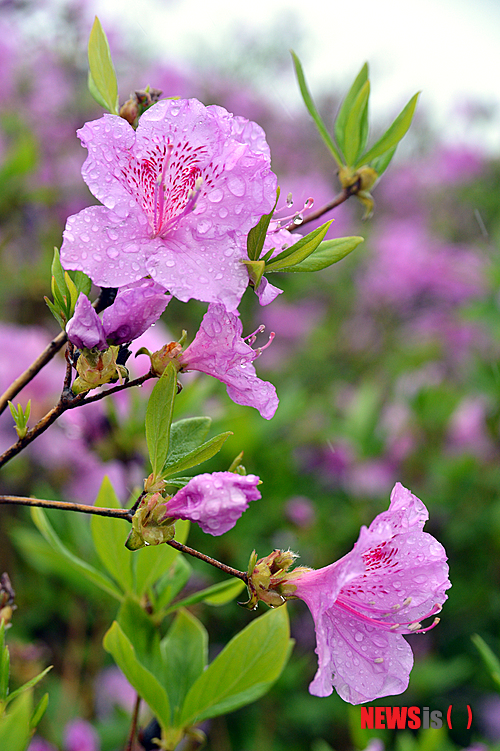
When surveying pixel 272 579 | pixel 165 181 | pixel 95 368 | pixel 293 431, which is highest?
pixel 165 181

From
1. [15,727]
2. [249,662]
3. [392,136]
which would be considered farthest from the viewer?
[392,136]

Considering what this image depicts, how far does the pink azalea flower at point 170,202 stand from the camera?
0.55 meters

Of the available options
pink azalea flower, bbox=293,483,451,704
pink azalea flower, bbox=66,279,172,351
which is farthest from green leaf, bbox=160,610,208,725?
pink azalea flower, bbox=66,279,172,351

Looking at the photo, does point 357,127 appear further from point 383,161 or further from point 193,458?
point 193,458

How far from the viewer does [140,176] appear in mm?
645

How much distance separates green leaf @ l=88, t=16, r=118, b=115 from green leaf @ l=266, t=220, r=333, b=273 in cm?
27

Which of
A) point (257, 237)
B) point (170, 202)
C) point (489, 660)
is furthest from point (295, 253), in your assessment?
point (489, 660)

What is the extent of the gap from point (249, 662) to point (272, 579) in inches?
6.8

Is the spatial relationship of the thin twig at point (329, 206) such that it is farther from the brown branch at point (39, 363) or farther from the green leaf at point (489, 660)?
the green leaf at point (489, 660)

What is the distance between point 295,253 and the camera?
60cm

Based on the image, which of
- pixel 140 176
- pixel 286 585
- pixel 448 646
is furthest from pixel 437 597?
pixel 448 646

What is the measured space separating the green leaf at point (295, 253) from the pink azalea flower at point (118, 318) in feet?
0.37

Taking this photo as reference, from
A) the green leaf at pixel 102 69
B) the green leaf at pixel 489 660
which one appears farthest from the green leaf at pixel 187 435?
the green leaf at pixel 489 660

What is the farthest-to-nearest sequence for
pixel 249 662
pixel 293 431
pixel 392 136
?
pixel 293 431 < pixel 392 136 < pixel 249 662
